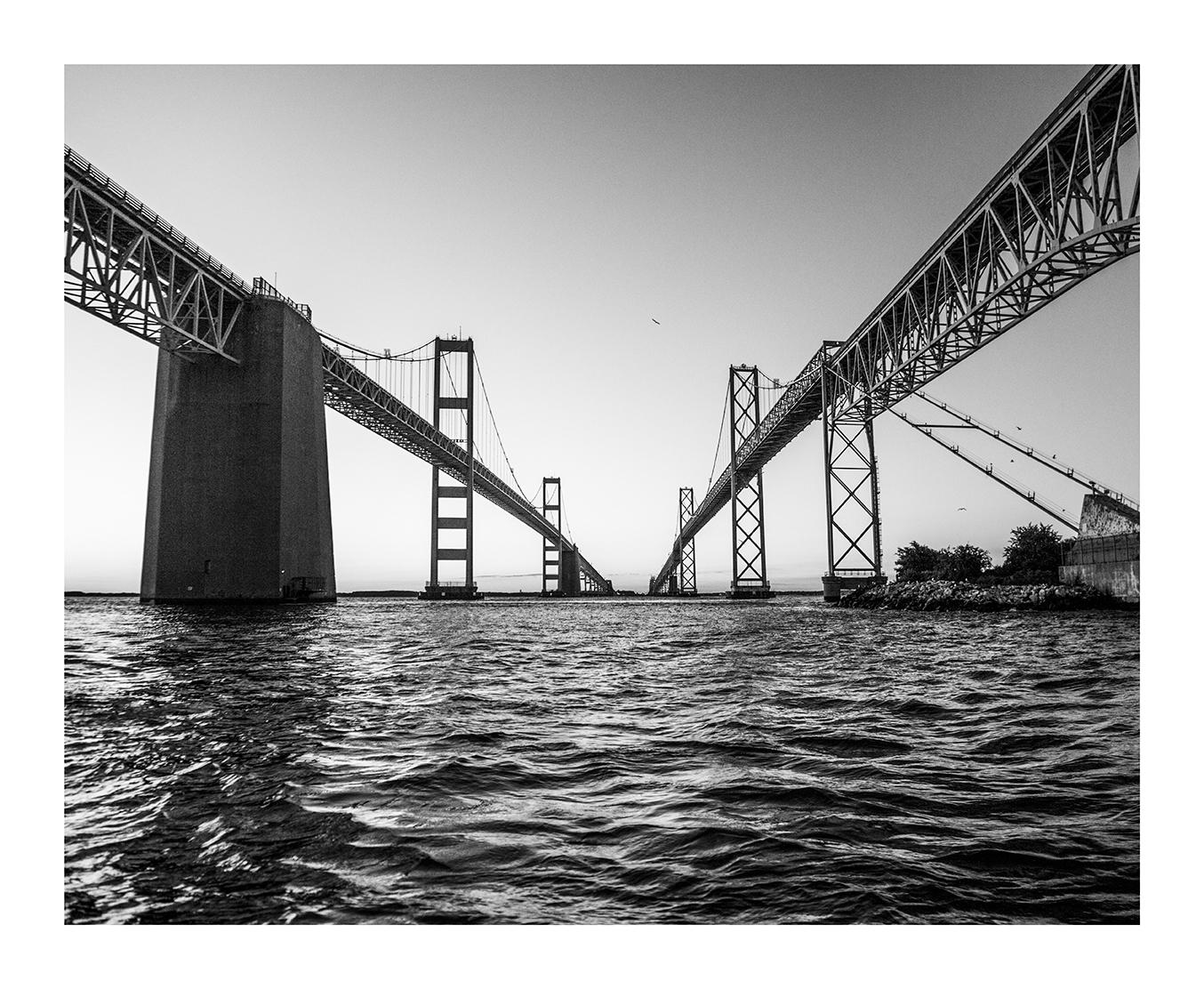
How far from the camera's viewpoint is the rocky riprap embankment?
21.5 metres

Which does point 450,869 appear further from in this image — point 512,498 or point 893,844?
point 512,498

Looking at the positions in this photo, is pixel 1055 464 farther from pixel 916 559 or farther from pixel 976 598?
pixel 916 559

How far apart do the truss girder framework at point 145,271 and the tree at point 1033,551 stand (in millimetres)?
28976

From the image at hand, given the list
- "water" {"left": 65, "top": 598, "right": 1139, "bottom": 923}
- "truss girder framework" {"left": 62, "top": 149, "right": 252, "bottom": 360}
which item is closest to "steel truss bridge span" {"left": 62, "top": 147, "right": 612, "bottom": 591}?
"truss girder framework" {"left": 62, "top": 149, "right": 252, "bottom": 360}

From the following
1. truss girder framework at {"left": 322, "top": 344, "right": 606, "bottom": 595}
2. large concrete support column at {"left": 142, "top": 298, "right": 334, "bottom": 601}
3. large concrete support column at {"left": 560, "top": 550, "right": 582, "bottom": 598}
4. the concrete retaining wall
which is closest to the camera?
the concrete retaining wall

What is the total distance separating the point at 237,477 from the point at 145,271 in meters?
6.81

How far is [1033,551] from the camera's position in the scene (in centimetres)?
2903

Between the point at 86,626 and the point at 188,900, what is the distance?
54.0 feet

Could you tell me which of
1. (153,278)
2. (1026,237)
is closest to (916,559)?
(1026,237)

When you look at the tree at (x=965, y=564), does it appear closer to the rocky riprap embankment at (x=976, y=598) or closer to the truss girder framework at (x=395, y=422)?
the rocky riprap embankment at (x=976, y=598)

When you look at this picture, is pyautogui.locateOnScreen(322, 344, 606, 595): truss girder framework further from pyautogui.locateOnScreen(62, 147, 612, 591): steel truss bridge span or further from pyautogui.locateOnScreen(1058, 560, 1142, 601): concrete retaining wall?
pyautogui.locateOnScreen(1058, 560, 1142, 601): concrete retaining wall

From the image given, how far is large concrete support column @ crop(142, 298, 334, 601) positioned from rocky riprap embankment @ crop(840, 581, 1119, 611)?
68.6 feet

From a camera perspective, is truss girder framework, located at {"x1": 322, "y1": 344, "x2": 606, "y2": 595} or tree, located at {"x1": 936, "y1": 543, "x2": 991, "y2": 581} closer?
tree, located at {"x1": 936, "y1": 543, "x2": 991, "y2": 581}

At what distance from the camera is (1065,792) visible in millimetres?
3898
